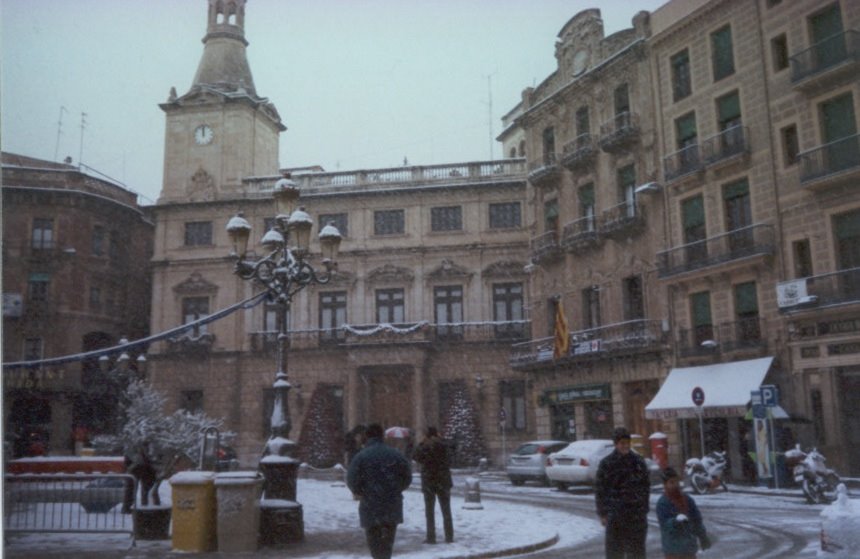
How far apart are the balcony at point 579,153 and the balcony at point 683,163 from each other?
5.13 m

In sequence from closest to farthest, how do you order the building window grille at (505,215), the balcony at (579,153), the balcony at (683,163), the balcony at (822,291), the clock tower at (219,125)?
the balcony at (822,291), the clock tower at (219,125), the balcony at (683,163), the balcony at (579,153), the building window grille at (505,215)

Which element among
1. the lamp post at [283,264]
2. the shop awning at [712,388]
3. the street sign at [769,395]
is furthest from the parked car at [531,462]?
the lamp post at [283,264]

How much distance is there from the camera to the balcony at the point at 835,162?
32.1 feet

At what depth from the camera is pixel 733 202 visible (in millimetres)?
17234

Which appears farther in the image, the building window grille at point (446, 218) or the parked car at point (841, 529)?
the building window grille at point (446, 218)

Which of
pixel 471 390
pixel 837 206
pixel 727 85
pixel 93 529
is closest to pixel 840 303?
pixel 837 206

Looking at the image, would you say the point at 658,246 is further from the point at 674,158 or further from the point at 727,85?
the point at 727,85

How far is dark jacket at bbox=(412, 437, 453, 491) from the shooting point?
10.7 m

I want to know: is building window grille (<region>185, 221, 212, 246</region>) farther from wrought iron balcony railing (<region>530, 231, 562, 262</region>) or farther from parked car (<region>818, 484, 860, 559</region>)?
parked car (<region>818, 484, 860, 559</region>)

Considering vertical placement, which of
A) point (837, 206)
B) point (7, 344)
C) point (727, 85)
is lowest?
point (7, 344)

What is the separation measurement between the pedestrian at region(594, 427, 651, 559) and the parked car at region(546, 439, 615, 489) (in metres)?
11.9

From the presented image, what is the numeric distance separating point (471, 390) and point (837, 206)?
22.1 m

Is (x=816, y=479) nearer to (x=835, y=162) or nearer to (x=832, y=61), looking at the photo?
(x=835, y=162)

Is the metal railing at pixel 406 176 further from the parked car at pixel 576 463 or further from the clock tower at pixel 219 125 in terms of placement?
the parked car at pixel 576 463
